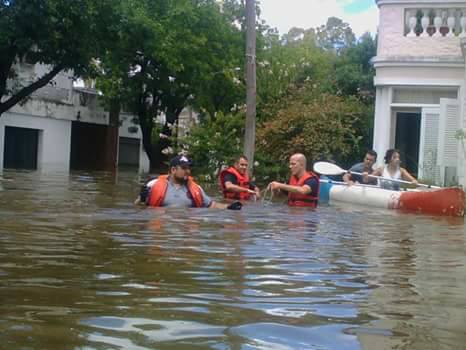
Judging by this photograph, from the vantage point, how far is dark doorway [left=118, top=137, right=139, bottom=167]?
4522cm

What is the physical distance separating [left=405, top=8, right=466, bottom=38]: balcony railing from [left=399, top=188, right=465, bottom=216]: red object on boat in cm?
506

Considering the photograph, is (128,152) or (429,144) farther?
(128,152)

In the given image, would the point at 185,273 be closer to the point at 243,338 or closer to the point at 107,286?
the point at 107,286

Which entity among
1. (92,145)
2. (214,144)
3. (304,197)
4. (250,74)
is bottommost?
(304,197)

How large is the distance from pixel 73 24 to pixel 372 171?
369 inches

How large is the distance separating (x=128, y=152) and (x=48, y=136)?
32.9ft

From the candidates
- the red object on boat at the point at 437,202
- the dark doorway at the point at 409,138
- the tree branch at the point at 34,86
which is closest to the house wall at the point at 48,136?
the tree branch at the point at 34,86

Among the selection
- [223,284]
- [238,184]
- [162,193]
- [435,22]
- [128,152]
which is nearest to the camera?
[223,284]

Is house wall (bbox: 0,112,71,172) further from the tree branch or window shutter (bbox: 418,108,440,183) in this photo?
window shutter (bbox: 418,108,440,183)

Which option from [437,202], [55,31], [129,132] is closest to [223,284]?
[437,202]

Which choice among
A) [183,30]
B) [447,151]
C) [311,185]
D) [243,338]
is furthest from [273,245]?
[183,30]

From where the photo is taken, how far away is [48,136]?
36250 mm

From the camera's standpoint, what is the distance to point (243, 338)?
12.8 ft

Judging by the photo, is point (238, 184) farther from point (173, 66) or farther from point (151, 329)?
point (173, 66)
